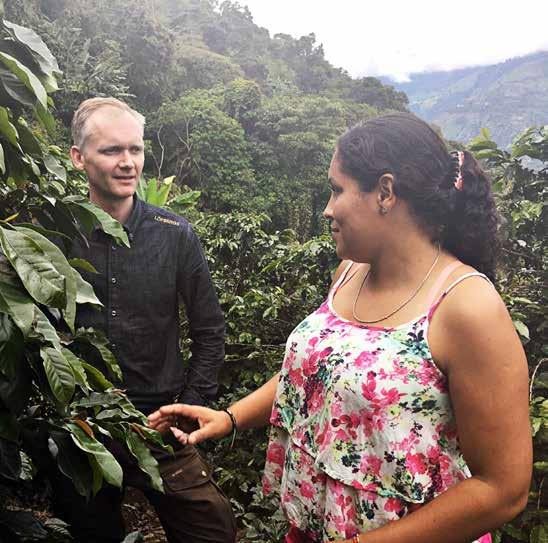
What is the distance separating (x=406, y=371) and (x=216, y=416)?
546 millimetres

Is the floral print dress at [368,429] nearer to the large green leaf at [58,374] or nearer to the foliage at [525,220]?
the large green leaf at [58,374]

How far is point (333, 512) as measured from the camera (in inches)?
44.6

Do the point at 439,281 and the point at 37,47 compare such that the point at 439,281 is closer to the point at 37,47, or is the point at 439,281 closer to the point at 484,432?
the point at 484,432

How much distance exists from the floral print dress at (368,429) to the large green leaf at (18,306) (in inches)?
23.4

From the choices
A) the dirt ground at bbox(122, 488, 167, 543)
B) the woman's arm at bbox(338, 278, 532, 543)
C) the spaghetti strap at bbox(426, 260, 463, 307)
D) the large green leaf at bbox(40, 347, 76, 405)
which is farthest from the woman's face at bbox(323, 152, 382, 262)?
the dirt ground at bbox(122, 488, 167, 543)

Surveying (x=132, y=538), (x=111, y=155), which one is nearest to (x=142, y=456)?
(x=132, y=538)

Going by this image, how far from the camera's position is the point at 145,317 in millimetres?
1802

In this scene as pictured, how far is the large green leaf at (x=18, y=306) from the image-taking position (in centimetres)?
73

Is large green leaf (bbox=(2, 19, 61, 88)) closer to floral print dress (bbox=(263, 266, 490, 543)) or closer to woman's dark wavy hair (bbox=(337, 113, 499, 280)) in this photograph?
woman's dark wavy hair (bbox=(337, 113, 499, 280))

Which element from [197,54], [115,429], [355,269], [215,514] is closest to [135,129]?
[355,269]

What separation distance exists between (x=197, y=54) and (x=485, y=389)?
37.0m

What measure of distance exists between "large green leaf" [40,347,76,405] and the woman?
51cm

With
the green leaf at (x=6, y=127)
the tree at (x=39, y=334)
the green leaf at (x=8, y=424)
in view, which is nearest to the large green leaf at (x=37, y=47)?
the tree at (x=39, y=334)

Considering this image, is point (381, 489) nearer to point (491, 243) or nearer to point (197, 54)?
point (491, 243)
